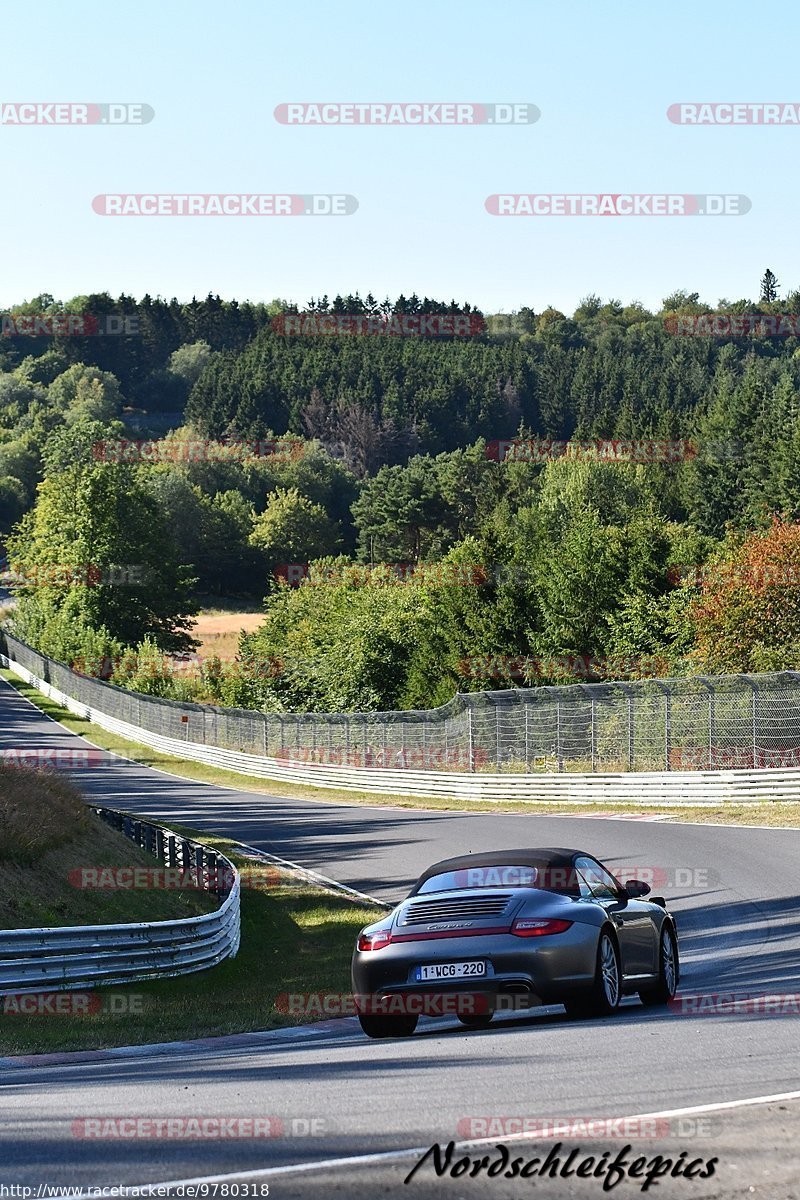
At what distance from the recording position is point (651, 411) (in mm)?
161500

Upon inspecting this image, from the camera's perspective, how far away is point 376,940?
1040 cm

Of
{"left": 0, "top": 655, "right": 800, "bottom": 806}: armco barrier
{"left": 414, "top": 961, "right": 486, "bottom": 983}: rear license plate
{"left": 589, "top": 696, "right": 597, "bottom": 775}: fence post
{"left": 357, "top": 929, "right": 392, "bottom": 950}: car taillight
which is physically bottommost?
{"left": 0, "top": 655, "right": 800, "bottom": 806}: armco barrier

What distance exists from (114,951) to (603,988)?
253 inches

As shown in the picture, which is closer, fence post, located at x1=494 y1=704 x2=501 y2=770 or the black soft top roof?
the black soft top roof

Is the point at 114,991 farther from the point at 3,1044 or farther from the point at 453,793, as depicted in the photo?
the point at 453,793

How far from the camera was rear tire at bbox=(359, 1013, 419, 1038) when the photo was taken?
414 inches

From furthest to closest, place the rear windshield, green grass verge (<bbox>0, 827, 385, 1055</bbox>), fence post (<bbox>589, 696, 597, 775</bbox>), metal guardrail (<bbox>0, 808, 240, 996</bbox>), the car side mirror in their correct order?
1. fence post (<bbox>589, 696, 597, 775</bbox>)
2. metal guardrail (<bbox>0, 808, 240, 996</bbox>)
3. green grass verge (<bbox>0, 827, 385, 1055</bbox>)
4. the car side mirror
5. the rear windshield

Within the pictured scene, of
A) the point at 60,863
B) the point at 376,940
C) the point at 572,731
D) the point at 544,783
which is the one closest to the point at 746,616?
the point at 572,731

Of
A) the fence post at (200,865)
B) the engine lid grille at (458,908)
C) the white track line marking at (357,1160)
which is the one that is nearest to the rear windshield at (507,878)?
the engine lid grille at (458,908)

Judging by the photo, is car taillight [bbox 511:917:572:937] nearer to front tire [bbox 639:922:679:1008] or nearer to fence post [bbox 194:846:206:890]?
front tire [bbox 639:922:679:1008]

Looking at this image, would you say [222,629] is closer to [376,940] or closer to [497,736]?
[497,736]

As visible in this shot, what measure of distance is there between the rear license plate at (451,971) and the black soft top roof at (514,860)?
3.66 ft

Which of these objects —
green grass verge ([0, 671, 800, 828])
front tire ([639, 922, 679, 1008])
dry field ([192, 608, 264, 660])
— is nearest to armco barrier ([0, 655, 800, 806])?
green grass verge ([0, 671, 800, 828])

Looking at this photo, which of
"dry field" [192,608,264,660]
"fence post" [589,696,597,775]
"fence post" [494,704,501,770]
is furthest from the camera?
"dry field" [192,608,264,660]
